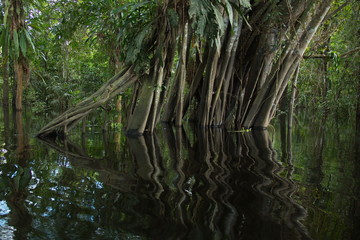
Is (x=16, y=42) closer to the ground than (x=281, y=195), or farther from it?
farther from it

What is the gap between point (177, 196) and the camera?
1833 millimetres

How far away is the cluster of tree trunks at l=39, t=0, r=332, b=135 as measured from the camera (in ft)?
16.5

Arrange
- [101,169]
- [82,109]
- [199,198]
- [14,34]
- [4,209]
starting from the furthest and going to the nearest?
[14,34], [82,109], [101,169], [199,198], [4,209]

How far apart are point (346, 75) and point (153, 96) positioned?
7985 mm

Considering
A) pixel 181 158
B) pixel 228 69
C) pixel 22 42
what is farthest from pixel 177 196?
pixel 22 42

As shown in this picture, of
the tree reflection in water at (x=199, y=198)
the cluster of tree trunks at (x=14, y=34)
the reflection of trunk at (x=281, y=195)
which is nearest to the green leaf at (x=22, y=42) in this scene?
the cluster of tree trunks at (x=14, y=34)

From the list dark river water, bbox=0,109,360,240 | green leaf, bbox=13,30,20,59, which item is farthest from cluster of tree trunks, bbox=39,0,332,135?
green leaf, bbox=13,30,20,59

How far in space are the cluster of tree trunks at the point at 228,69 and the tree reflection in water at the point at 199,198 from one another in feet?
7.30

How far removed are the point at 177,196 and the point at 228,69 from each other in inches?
212

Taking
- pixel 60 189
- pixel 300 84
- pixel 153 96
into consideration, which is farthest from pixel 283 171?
pixel 300 84

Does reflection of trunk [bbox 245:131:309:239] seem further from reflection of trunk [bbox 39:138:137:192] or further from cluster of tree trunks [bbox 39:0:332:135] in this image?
cluster of tree trunks [bbox 39:0:332:135]

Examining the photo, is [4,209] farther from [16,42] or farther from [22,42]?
[22,42]

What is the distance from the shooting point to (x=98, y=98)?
5.00 m

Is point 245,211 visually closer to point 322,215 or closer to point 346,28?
point 322,215
